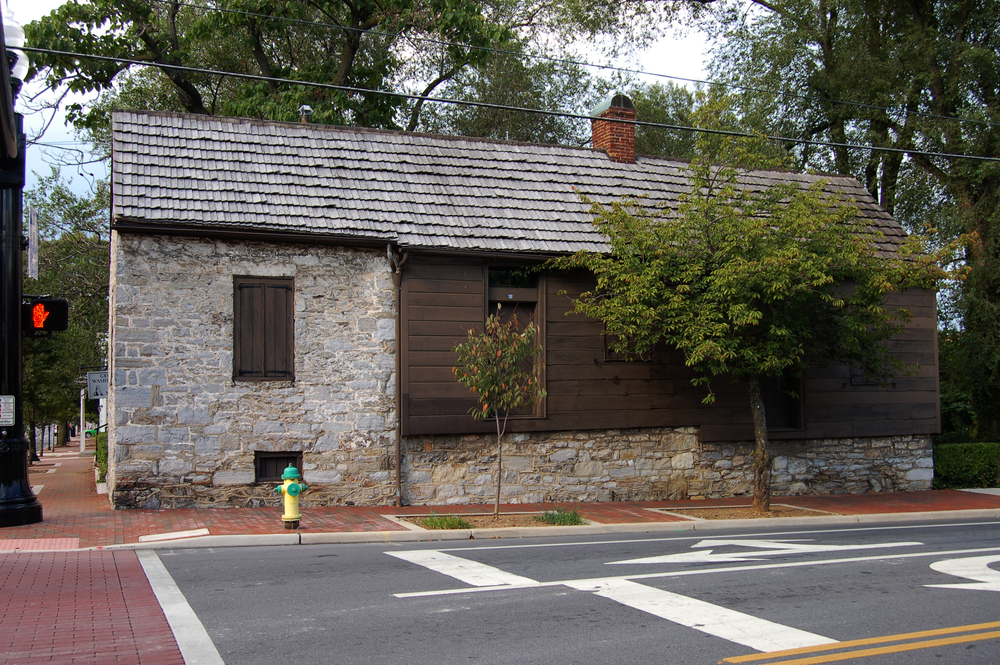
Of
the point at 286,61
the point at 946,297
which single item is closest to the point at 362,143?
the point at 286,61

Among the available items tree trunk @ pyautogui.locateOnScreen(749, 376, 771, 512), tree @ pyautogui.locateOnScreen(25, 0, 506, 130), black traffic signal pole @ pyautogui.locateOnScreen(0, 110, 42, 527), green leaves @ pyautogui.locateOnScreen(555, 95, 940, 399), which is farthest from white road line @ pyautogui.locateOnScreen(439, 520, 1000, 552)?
tree @ pyautogui.locateOnScreen(25, 0, 506, 130)

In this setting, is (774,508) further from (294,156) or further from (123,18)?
(123,18)

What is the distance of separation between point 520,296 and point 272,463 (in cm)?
486

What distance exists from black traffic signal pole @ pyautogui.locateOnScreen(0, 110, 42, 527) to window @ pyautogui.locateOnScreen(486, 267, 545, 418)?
687 centimetres

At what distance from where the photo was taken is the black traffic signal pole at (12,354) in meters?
10.9

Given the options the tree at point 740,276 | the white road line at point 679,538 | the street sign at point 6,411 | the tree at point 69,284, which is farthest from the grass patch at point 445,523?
the tree at point 69,284

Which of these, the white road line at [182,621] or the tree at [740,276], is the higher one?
the tree at [740,276]

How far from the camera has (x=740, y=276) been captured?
39.5 ft

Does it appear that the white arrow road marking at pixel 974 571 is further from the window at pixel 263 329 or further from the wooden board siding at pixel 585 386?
the window at pixel 263 329

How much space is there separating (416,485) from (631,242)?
→ 202 inches

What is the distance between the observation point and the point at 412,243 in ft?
43.7

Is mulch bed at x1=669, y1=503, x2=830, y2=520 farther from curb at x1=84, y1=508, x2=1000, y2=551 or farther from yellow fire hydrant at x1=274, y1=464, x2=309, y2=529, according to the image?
yellow fire hydrant at x1=274, y1=464, x2=309, y2=529

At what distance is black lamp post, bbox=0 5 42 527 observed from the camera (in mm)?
10820

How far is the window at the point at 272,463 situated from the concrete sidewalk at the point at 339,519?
1.32ft
